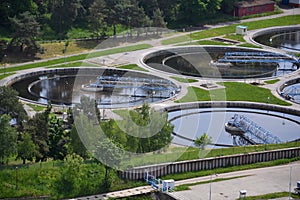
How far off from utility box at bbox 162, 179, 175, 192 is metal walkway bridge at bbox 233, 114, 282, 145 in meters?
14.6

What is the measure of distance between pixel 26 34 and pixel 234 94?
86.8 feet

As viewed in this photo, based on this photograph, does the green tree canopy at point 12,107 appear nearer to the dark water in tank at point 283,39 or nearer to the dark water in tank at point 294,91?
the dark water in tank at point 294,91

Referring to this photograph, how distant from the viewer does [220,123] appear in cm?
7912

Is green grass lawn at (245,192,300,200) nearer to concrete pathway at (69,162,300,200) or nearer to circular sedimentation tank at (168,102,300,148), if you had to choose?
concrete pathway at (69,162,300,200)

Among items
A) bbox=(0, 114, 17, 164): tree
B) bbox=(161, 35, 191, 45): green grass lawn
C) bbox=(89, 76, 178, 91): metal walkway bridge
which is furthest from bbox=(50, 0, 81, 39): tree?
bbox=(0, 114, 17, 164): tree

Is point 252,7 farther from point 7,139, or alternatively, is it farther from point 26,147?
point 7,139

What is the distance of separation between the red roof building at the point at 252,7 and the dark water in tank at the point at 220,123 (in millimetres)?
43776

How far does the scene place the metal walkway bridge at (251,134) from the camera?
7400 cm

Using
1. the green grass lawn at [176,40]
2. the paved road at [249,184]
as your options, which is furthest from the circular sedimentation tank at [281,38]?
the paved road at [249,184]

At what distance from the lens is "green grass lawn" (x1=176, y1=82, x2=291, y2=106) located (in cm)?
8531

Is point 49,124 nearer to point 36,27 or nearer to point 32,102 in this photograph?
point 32,102

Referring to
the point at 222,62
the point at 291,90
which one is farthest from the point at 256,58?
the point at 291,90

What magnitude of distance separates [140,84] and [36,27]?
16151 mm

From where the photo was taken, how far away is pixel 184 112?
81.8 metres
